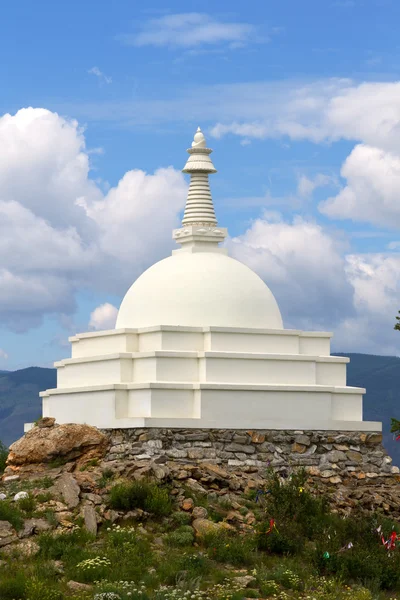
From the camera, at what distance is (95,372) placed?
3152 cm

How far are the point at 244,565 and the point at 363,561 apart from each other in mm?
2414

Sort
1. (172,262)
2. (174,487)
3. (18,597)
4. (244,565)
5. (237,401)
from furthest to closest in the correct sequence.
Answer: (172,262)
(237,401)
(174,487)
(244,565)
(18,597)

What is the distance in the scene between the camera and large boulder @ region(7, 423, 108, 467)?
2922 centimetres

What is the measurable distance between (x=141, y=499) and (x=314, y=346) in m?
8.37

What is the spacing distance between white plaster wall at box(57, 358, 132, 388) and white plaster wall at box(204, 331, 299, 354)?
210 centimetres

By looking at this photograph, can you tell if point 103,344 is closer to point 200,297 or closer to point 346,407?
point 200,297

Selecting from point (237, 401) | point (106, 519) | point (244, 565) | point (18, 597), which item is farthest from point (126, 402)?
point (18, 597)

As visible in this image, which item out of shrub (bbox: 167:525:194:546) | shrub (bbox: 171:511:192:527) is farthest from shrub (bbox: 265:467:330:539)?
shrub (bbox: 167:525:194:546)

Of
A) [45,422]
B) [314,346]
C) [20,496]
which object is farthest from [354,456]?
[20,496]

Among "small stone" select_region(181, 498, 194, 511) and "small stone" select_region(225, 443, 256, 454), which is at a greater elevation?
"small stone" select_region(225, 443, 256, 454)

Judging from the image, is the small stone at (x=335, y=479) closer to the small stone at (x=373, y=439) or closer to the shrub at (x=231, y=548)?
the small stone at (x=373, y=439)

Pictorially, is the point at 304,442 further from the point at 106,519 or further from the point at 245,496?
the point at 106,519

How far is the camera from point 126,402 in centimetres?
2994

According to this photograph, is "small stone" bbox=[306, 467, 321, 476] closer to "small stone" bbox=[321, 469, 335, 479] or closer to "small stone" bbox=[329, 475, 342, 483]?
"small stone" bbox=[321, 469, 335, 479]
